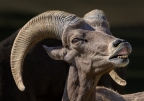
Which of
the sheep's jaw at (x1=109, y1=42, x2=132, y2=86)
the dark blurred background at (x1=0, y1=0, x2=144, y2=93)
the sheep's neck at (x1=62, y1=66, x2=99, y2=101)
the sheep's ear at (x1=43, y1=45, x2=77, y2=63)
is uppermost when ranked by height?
the sheep's jaw at (x1=109, y1=42, x2=132, y2=86)

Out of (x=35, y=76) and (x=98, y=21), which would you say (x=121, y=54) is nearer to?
(x=98, y=21)

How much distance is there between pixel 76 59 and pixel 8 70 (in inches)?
121

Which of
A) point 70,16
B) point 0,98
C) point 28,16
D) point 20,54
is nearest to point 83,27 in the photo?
point 70,16

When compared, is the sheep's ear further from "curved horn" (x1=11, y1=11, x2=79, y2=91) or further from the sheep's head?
"curved horn" (x1=11, y1=11, x2=79, y2=91)

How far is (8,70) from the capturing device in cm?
1094

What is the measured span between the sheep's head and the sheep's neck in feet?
0.28

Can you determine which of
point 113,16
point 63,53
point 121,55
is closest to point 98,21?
point 63,53

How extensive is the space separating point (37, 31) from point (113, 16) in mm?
7624

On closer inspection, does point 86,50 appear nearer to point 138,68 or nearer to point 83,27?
point 83,27

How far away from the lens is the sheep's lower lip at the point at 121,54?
7484mm

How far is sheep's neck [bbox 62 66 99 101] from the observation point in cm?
798

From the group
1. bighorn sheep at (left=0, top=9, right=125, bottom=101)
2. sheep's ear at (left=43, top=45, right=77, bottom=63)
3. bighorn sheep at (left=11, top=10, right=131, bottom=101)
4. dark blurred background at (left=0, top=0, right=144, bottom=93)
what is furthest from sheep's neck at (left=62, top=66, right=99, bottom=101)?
dark blurred background at (left=0, top=0, right=144, bottom=93)

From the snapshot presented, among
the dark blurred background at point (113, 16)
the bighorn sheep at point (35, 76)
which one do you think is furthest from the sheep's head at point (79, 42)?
the dark blurred background at point (113, 16)

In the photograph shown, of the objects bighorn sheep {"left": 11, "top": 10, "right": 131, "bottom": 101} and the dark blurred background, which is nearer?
bighorn sheep {"left": 11, "top": 10, "right": 131, "bottom": 101}
